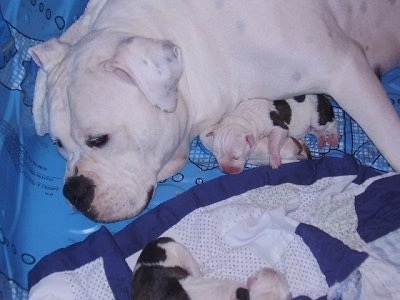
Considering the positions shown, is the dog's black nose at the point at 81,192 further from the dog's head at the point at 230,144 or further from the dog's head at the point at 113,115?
the dog's head at the point at 230,144

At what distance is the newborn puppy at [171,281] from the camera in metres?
2.24

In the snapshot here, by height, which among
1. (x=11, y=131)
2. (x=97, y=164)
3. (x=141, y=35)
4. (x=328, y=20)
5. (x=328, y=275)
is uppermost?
(x=328, y=20)

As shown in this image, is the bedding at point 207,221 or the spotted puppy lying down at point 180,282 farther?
the bedding at point 207,221

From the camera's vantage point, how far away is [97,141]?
7.21 ft

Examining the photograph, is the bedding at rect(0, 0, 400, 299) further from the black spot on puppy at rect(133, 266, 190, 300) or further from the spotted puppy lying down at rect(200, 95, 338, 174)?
the black spot on puppy at rect(133, 266, 190, 300)

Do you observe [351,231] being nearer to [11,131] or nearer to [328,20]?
[328,20]

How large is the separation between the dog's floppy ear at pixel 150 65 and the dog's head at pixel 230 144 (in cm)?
54

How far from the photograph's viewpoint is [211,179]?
9.34 feet

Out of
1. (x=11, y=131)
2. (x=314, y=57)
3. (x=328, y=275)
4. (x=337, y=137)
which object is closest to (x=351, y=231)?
(x=328, y=275)

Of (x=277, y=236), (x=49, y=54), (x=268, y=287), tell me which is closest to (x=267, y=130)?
(x=277, y=236)

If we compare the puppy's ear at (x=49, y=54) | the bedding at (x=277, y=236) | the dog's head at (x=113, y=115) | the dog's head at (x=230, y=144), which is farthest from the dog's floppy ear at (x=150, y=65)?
the bedding at (x=277, y=236)

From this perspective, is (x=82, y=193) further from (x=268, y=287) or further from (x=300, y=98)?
(x=300, y=98)

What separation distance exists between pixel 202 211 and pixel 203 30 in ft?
2.47

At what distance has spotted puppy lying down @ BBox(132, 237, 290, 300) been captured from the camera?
225 cm
